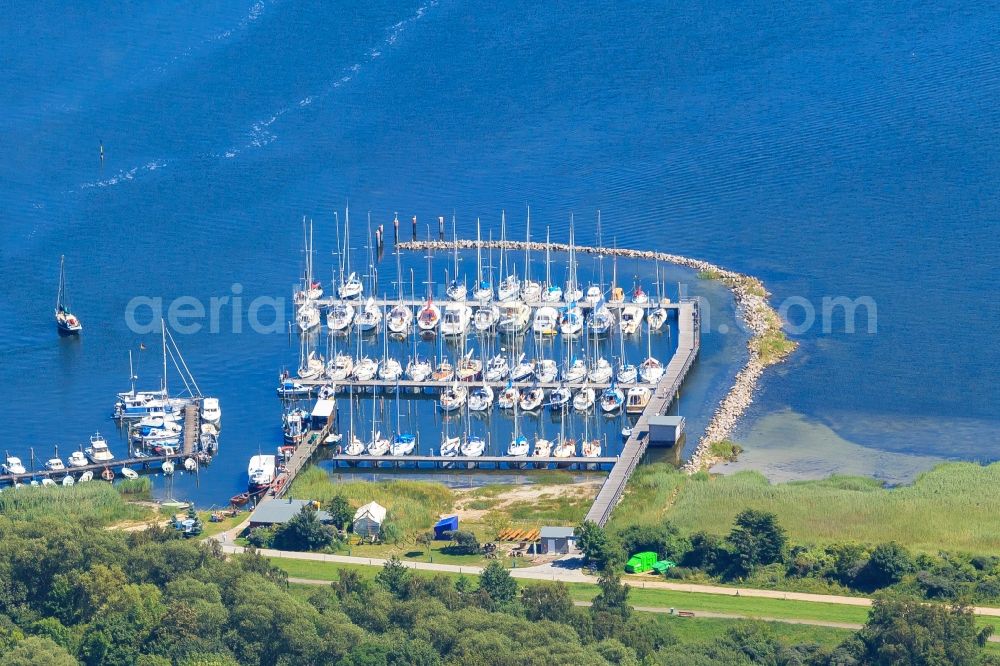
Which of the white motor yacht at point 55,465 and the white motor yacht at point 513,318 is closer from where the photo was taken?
the white motor yacht at point 55,465

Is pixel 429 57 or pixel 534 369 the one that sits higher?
pixel 429 57

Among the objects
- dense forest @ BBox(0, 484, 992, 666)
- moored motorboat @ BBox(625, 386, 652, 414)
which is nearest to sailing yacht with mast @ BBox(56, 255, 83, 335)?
moored motorboat @ BBox(625, 386, 652, 414)

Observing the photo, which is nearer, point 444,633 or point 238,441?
point 444,633

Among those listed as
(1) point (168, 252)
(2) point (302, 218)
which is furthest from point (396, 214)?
(1) point (168, 252)

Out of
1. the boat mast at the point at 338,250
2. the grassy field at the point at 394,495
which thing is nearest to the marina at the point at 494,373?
the boat mast at the point at 338,250

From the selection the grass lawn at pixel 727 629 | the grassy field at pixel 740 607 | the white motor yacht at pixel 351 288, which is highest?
the white motor yacht at pixel 351 288

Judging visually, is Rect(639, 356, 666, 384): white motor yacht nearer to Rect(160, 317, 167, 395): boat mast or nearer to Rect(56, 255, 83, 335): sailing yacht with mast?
Rect(160, 317, 167, 395): boat mast

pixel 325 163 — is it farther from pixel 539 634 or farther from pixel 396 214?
pixel 539 634

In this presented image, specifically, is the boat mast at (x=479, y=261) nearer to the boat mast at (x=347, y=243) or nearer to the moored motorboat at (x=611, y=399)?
the boat mast at (x=347, y=243)
